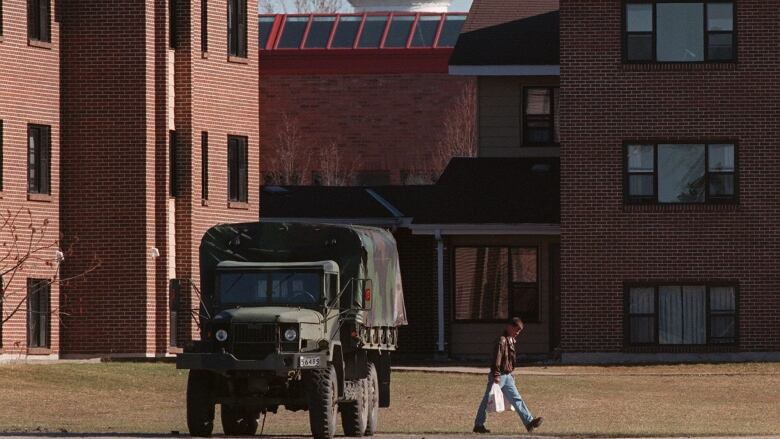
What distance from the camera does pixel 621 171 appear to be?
44.6 metres

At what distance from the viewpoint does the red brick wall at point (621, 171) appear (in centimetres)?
4444

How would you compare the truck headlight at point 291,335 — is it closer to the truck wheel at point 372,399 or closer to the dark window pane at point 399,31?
the truck wheel at point 372,399

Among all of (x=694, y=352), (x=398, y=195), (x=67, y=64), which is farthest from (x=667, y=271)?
(x=67, y=64)

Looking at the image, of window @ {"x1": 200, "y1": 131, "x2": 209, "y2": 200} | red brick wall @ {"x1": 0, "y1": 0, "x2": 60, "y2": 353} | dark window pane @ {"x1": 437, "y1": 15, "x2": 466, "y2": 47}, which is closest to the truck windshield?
red brick wall @ {"x1": 0, "y1": 0, "x2": 60, "y2": 353}

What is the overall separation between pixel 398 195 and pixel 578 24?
1005 cm

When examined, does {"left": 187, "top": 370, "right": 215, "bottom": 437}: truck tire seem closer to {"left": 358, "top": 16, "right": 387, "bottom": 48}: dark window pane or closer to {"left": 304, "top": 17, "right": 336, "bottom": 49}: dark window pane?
{"left": 358, "top": 16, "right": 387, "bottom": 48}: dark window pane

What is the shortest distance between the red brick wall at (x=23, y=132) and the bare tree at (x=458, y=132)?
29785mm

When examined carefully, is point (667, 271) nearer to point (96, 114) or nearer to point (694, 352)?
point (694, 352)

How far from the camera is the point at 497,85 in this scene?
49.2 m

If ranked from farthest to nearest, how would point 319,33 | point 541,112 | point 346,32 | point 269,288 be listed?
point 319,33 → point 346,32 → point 541,112 → point 269,288

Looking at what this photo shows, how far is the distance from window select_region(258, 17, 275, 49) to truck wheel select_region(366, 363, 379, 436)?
49314mm

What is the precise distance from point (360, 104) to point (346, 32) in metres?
3.07

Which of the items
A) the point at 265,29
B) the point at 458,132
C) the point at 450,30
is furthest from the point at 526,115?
the point at 265,29

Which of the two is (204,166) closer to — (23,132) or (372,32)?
(23,132)
